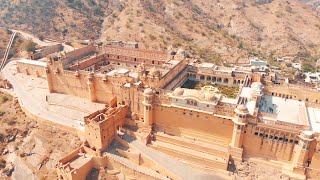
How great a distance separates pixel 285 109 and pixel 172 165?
58.5 ft

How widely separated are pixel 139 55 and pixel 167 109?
873 inches

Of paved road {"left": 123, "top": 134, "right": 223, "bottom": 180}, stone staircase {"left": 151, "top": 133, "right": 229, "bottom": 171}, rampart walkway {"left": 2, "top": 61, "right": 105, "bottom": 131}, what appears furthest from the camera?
rampart walkway {"left": 2, "top": 61, "right": 105, "bottom": 131}

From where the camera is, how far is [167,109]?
40438 mm

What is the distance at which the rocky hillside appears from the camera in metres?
88.9

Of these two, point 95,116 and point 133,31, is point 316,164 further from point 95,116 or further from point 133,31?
point 133,31

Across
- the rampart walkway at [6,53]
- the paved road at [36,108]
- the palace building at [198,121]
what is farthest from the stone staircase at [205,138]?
the rampart walkway at [6,53]

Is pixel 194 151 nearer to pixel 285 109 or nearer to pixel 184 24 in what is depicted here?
pixel 285 109

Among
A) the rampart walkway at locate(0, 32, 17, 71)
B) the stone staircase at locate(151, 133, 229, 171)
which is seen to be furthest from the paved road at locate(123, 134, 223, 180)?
the rampart walkway at locate(0, 32, 17, 71)

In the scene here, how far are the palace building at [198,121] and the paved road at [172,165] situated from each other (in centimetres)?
71

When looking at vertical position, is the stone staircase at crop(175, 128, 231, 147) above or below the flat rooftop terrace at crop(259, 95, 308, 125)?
below

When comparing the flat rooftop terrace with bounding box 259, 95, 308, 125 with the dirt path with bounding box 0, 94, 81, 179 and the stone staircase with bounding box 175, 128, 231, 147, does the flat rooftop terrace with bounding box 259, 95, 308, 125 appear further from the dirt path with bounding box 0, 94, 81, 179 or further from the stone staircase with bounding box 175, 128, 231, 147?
the dirt path with bounding box 0, 94, 81, 179

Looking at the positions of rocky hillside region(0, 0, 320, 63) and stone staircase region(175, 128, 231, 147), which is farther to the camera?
rocky hillside region(0, 0, 320, 63)

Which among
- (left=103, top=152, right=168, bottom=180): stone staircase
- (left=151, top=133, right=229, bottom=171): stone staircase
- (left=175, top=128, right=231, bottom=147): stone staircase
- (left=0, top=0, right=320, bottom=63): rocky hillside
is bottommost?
(left=103, top=152, right=168, bottom=180): stone staircase

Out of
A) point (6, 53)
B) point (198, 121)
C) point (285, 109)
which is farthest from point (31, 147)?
point (6, 53)
